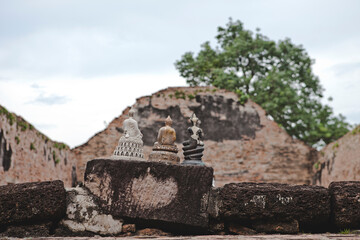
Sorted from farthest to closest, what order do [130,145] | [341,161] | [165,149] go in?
[341,161]
[165,149]
[130,145]

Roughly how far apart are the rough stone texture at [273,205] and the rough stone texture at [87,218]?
87 centimetres

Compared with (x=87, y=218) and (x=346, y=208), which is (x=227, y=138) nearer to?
(x=346, y=208)

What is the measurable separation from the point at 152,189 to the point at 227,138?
35.5 ft

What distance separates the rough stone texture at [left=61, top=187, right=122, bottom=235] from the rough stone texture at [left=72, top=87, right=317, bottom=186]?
10.0 metres

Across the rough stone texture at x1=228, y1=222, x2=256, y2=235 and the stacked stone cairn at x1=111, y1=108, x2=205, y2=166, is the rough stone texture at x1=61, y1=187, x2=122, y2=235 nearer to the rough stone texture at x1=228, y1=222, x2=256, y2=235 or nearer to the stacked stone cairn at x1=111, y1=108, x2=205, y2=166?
the stacked stone cairn at x1=111, y1=108, x2=205, y2=166

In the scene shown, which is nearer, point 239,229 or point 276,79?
point 239,229

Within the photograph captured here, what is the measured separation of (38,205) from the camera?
343cm

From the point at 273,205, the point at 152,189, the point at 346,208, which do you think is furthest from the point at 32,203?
the point at 346,208

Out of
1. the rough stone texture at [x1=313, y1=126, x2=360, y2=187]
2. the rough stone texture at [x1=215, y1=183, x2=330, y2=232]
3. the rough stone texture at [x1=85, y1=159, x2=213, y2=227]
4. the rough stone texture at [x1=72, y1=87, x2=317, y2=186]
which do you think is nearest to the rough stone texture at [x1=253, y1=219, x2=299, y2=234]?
the rough stone texture at [x1=215, y1=183, x2=330, y2=232]

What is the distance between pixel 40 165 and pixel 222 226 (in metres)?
7.48

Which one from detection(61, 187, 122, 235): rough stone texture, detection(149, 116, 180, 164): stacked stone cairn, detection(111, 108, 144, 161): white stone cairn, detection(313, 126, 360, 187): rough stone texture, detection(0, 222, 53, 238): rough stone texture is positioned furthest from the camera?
detection(313, 126, 360, 187): rough stone texture

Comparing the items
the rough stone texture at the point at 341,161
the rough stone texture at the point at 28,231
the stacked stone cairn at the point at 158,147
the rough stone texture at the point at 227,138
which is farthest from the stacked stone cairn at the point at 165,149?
the rough stone texture at the point at 227,138

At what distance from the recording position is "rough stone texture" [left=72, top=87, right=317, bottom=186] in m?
13.9

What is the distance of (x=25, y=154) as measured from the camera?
362 inches
